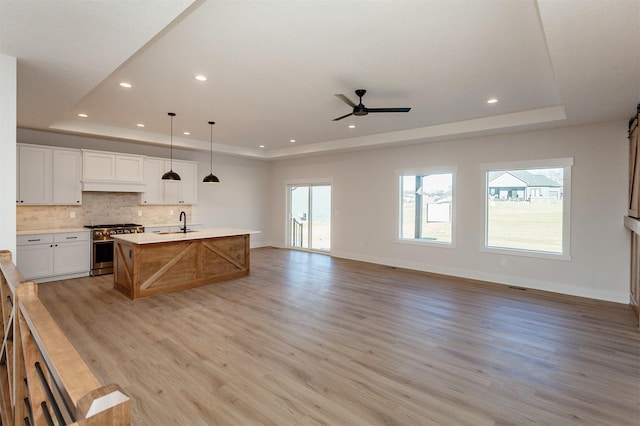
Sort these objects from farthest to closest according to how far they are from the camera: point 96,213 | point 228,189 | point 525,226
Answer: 1. point 228,189
2. point 96,213
3. point 525,226

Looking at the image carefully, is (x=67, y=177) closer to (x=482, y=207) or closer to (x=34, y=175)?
(x=34, y=175)

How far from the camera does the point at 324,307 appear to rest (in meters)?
4.52

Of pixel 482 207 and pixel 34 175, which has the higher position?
pixel 34 175

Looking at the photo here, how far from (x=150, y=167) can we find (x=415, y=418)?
7.07 m

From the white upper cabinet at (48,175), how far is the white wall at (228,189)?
2.82 feet

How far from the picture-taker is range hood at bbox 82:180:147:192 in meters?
6.24

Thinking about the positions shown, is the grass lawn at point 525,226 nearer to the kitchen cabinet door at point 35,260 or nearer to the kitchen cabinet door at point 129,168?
the kitchen cabinet door at point 129,168

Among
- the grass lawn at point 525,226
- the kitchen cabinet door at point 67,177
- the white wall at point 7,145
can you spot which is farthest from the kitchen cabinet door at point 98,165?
the grass lawn at point 525,226

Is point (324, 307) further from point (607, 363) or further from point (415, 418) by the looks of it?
point (607, 363)

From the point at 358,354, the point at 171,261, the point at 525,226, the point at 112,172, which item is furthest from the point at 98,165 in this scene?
the point at 525,226

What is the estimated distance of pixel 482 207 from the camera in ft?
20.3

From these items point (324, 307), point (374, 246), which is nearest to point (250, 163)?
point (374, 246)

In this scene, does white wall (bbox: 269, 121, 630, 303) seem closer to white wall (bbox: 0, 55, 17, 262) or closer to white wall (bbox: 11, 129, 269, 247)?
white wall (bbox: 11, 129, 269, 247)

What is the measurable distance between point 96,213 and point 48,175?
3.82 feet
